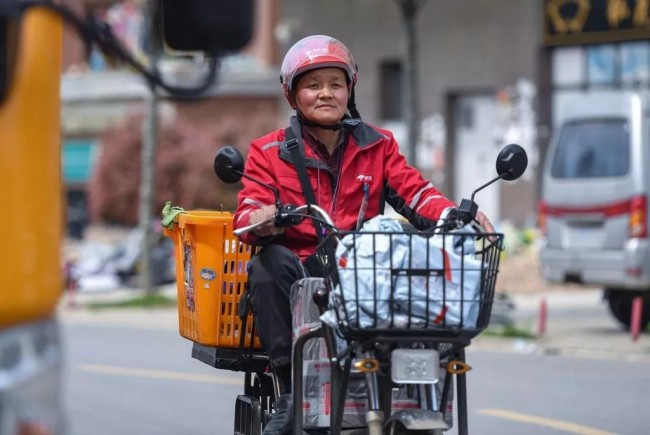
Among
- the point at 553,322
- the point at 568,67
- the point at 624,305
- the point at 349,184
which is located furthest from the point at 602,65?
the point at 349,184

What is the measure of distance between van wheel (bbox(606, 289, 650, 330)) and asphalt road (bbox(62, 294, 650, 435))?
0.25 metres

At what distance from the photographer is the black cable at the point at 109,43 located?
3.56 meters

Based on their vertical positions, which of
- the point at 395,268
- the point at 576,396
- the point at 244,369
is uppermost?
the point at 395,268

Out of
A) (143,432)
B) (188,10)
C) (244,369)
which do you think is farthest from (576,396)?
(188,10)

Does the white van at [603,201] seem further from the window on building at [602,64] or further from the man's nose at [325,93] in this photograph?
the window on building at [602,64]

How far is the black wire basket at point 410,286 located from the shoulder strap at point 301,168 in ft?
2.36

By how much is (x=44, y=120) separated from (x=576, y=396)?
25.9 feet

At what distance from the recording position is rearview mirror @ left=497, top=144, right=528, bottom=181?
5.37m

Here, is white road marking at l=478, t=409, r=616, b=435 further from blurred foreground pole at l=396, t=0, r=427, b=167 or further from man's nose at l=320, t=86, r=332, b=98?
blurred foreground pole at l=396, t=0, r=427, b=167

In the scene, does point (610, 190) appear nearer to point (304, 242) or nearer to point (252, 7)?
point (304, 242)

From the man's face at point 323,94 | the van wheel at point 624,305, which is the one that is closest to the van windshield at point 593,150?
the van wheel at point 624,305

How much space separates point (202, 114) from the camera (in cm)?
4147

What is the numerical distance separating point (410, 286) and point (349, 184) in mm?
1041

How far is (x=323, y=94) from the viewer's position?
5777 mm
